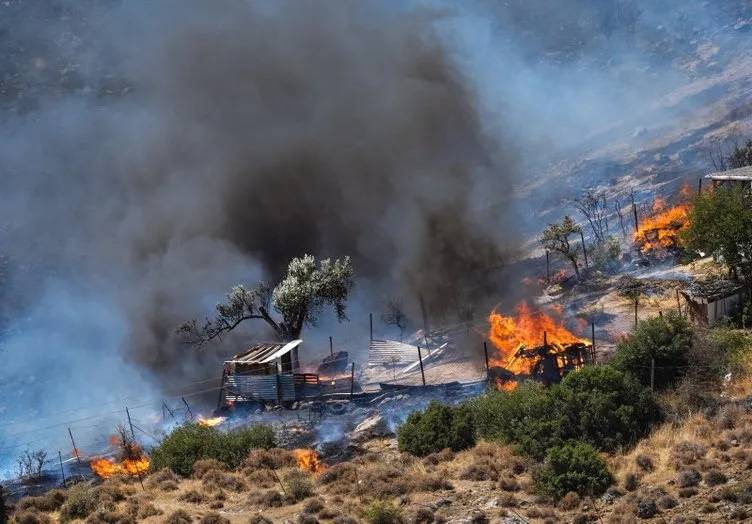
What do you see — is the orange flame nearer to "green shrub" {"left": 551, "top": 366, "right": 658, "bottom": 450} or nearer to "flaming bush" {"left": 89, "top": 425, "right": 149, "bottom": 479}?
"flaming bush" {"left": 89, "top": 425, "right": 149, "bottom": 479}

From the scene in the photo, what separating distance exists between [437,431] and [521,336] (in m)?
7.85

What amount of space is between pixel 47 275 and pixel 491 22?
4982 cm

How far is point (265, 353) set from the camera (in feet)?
93.2

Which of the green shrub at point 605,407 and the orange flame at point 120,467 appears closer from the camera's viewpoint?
the green shrub at point 605,407

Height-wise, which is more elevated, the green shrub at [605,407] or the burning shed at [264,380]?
the burning shed at [264,380]

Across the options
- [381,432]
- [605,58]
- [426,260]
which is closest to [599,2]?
[605,58]

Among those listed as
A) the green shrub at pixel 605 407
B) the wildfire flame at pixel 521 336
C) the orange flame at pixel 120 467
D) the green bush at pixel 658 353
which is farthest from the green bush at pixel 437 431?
the orange flame at pixel 120 467

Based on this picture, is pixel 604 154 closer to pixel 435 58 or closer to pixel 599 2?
pixel 435 58

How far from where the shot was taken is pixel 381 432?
22.7 metres

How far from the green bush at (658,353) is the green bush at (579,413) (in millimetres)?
1051

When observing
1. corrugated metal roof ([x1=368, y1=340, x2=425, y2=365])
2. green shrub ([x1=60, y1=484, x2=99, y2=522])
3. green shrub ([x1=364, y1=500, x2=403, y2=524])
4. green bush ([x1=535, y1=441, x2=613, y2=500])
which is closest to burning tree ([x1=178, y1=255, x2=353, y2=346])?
corrugated metal roof ([x1=368, y1=340, x2=425, y2=365])

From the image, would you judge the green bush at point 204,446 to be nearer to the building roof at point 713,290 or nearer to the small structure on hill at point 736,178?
the building roof at point 713,290

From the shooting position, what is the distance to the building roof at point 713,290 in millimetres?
24016

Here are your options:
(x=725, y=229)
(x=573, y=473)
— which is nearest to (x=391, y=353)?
(x=725, y=229)
